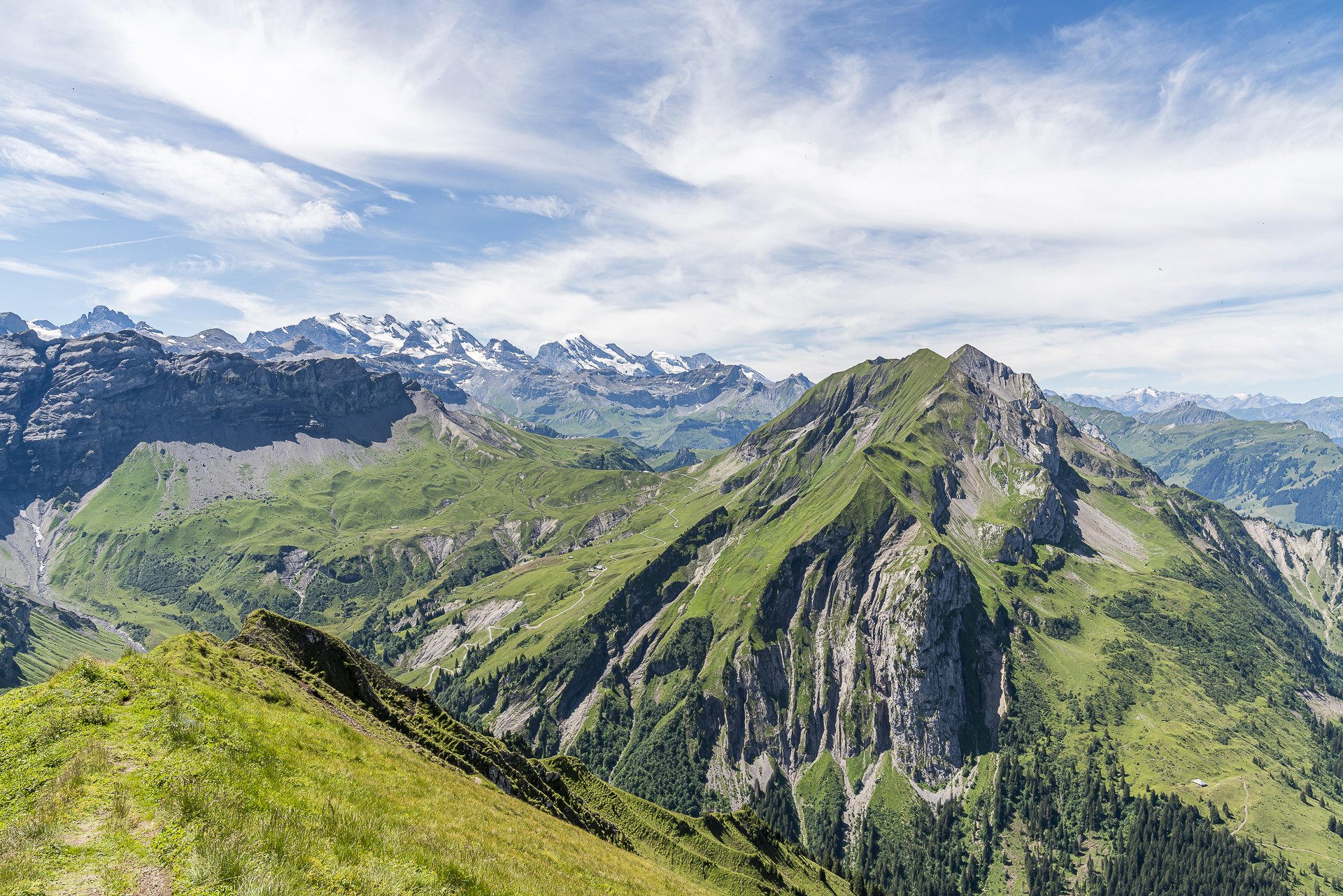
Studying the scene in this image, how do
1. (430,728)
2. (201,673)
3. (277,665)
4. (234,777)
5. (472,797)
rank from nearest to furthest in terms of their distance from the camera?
(234,777)
(201,673)
(472,797)
(277,665)
(430,728)

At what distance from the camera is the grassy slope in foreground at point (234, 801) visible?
14680 millimetres

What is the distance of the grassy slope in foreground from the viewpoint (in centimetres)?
1468

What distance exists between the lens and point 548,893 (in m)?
23.2

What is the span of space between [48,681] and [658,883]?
137ft

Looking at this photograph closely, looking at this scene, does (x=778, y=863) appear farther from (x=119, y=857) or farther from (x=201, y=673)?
(x=119, y=857)

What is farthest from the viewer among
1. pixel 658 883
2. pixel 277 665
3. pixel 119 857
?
pixel 277 665

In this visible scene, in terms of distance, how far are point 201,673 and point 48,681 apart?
13361 millimetres

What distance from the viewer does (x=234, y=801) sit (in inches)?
742

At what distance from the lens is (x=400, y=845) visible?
1986 cm

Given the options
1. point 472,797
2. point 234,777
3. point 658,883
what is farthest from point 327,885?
point 658,883

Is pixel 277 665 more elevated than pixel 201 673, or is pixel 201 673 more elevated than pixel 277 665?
pixel 201 673

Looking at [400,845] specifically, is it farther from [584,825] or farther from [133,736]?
[584,825]

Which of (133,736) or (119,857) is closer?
(119,857)

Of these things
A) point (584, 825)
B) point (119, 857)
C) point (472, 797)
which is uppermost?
point (119, 857)
